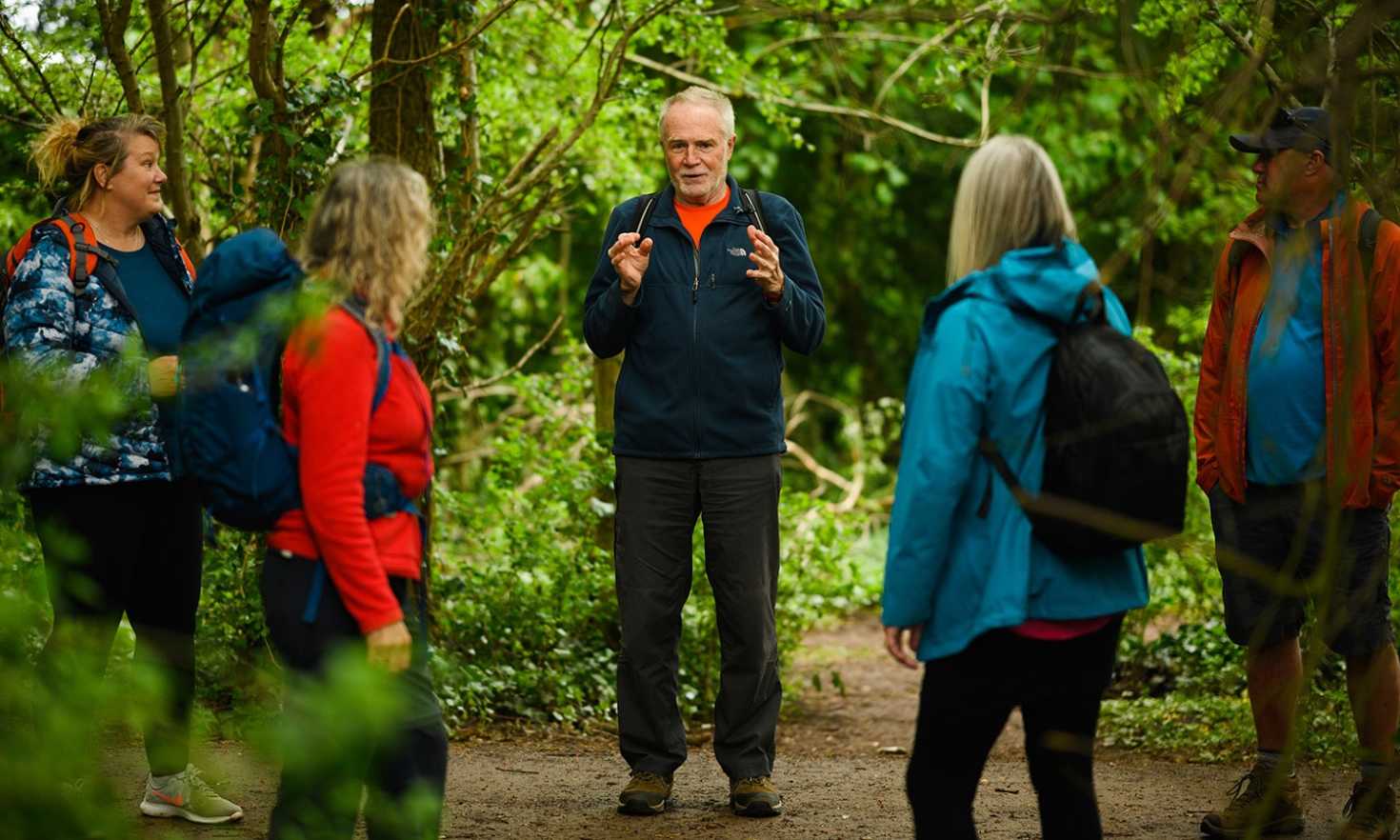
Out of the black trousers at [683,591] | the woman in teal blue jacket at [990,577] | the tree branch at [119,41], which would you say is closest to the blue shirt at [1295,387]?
the woman in teal blue jacket at [990,577]

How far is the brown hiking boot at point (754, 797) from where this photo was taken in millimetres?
5043

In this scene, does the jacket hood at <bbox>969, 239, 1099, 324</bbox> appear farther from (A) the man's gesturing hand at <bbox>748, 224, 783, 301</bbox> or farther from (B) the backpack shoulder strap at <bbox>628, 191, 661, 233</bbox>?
(B) the backpack shoulder strap at <bbox>628, 191, 661, 233</bbox>

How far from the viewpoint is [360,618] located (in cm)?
318

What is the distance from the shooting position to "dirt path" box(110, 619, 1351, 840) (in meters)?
4.91

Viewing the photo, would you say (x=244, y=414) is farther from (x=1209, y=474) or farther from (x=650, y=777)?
(x=1209, y=474)

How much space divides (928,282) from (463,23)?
12.2 m

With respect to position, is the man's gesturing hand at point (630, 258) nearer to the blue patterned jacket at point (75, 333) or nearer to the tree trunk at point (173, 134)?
the blue patterned jacket at point (75, 333)

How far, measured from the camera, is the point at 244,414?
126 inches

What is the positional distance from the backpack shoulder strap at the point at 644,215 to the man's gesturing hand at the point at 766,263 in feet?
1.36

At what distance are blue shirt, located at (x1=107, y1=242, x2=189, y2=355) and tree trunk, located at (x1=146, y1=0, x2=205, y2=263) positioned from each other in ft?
5.01

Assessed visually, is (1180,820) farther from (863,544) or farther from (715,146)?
(863,544)

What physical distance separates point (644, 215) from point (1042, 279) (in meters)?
2.01

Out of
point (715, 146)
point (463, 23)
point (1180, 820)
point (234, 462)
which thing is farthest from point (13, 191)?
point (1180, 820)

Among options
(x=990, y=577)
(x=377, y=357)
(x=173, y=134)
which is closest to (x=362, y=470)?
(x=377, y=357)
